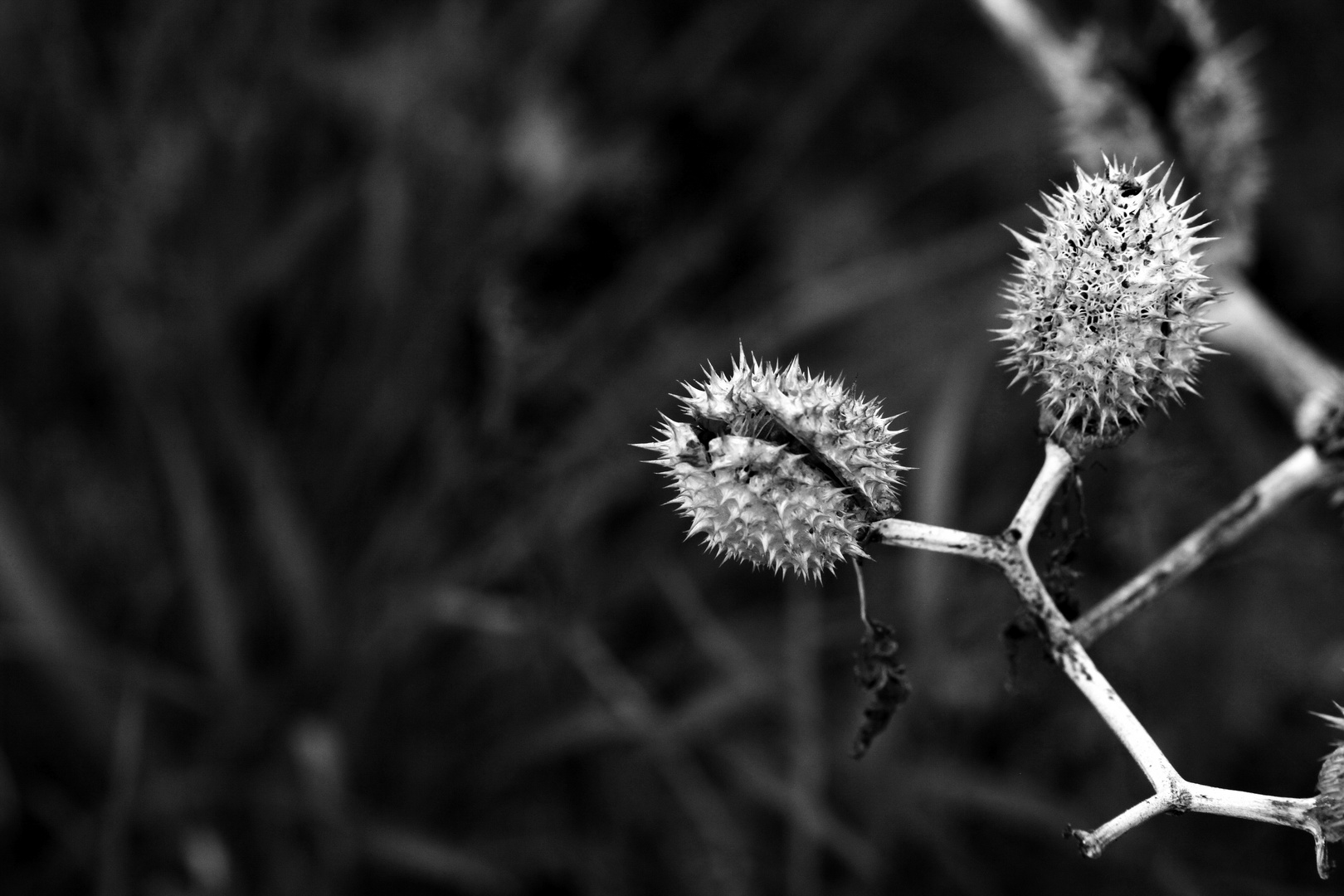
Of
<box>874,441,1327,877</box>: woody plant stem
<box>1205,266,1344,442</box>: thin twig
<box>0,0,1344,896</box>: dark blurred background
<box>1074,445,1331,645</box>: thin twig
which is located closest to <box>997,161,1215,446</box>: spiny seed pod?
<box>874,441,1327,877</box>: woody plant stem

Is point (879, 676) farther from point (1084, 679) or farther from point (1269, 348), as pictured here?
point (1269, 348)

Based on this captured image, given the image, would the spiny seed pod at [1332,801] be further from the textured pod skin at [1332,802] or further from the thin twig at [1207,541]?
the thin twig at [1207,541]

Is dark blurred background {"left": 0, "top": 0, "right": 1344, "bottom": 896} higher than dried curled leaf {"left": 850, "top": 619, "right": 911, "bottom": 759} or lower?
higher

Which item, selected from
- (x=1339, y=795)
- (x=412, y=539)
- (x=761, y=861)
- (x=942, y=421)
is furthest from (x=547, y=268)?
(x=1339, y=795)

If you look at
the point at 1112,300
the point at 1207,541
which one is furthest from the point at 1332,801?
the point at 1112,300

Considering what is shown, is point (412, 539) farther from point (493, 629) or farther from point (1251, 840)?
point (1251, 840)

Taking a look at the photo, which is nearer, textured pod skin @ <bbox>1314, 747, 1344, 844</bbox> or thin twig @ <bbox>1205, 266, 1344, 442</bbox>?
textured pod skin @ <bbox>1314, 747, 1344, 844</bbox>

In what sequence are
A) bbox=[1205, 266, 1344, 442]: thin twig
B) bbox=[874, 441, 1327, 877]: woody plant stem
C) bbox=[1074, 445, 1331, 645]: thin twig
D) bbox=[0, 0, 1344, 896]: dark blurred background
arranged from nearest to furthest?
bbox=[874, 441, 1327, 877]: woody plant stem → bbox=[1074, 445, 1331, 645]: thin twig → bbox=[1205, 266, 1344, 442]: thin twig → bbox=[0, 0, 1344, 896]: dark blurred background

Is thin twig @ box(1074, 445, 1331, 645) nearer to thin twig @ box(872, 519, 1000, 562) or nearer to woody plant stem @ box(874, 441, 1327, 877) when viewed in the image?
woody plant stem @ box(874, 441, 1327, 877)
